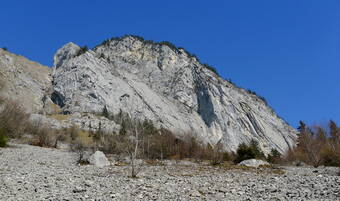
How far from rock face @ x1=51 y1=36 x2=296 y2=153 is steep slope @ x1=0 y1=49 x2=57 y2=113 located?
16.3 ft

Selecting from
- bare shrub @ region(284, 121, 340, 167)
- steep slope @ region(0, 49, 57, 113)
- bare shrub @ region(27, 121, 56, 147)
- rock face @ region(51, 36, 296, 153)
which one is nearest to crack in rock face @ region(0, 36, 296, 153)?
rock face @ region(51, 36, 296, 153)

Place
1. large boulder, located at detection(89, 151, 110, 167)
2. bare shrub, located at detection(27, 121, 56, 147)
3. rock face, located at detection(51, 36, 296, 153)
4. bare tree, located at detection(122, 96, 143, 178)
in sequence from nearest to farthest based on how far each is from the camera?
1. bare tree, located at detection(122, 96, 143, 178)
2. large boulder, located at detection(89, 151, 110, 167)
3. bare shrub, located at detection(27, 121, 56, 147)
4. rock face, located at detection(51, 36, 296, 153)

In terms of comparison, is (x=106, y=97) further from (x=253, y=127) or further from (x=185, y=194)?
(x=185, y=194)

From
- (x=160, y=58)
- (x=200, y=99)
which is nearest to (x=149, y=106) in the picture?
(x=200, y=99)

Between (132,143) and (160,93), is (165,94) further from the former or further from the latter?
(132,143)

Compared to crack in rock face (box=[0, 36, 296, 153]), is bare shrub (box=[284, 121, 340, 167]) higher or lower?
lower

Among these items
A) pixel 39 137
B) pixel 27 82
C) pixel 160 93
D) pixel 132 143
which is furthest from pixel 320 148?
pixel 27 82

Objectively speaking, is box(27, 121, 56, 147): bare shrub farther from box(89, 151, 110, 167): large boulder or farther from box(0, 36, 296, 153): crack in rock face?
box(0, 36, 296, 153): crack in rock face

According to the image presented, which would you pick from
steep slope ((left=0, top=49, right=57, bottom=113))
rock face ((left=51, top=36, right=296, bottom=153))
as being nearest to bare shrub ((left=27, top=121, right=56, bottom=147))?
rock face ((left=51, top=36, right=296, bottom=153))

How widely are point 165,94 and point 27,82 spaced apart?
204ft

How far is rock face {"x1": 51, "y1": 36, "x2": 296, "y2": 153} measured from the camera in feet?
385

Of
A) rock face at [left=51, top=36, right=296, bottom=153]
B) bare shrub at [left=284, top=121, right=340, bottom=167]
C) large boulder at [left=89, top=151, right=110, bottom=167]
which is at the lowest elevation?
large boulder at [left=89, top=151, right=110, bottom=167]

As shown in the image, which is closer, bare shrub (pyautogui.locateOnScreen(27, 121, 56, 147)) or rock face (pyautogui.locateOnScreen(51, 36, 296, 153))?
bare shrub (pyautogui.locateOnScreen(27, 121, 56, 147))

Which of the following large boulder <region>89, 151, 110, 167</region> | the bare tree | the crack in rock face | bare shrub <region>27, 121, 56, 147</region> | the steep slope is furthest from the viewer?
the steep slope
